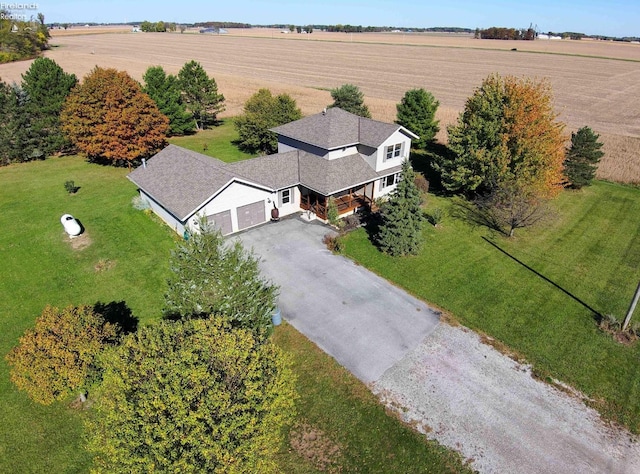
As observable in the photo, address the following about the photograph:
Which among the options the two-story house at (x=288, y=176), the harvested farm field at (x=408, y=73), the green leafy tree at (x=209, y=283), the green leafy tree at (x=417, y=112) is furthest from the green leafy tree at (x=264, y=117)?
Result: the green leafy tree at (x=209, y=283)

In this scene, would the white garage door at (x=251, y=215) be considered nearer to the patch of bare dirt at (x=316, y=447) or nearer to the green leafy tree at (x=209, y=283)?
the green leafy tree at (x=209, y=283)

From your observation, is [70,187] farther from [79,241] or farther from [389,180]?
[389,180]

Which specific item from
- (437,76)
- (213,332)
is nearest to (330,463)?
(213,332)

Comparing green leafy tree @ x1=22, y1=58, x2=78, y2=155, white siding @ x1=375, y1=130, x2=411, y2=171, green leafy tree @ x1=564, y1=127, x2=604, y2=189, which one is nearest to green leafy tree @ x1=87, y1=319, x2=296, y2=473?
white siding @ x1=375, y1=130, x2=411, y2=171

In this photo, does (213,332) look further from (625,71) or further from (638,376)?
(625,71)

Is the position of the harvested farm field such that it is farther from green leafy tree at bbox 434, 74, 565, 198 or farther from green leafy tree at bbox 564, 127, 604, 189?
green leafy tree at bbox 434, 74, 565, 198

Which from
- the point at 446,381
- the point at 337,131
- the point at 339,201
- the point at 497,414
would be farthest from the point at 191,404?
the point at 337,131
